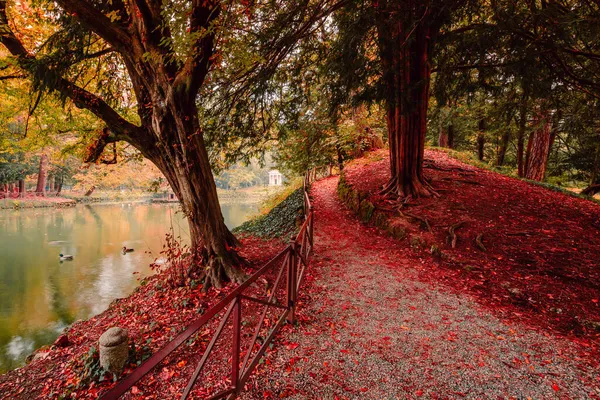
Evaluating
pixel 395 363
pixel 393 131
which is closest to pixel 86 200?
pixel 393 131

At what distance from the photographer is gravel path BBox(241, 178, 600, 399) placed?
2.79 m

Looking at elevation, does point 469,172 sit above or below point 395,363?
above

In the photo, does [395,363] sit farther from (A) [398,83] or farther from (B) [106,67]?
(B) [106,67]

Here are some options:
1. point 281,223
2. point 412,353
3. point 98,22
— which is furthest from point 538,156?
point 98,22

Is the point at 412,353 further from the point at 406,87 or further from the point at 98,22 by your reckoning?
the point at 98,22

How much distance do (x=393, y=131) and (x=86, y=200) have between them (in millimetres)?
41323

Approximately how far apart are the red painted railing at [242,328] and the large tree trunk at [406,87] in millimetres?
3596

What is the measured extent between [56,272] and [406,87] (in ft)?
46.7

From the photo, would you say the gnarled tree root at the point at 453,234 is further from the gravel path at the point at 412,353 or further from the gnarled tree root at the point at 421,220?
the gravel path at the point at 412,353

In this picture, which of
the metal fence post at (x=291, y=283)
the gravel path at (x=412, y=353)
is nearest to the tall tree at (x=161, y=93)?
the metal fence post at (x=291, y=283)

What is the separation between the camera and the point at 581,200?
8766 millimetres

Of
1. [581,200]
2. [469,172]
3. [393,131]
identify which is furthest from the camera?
[469,172]

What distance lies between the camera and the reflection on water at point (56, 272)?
287 inches

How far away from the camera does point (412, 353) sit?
131 inches
